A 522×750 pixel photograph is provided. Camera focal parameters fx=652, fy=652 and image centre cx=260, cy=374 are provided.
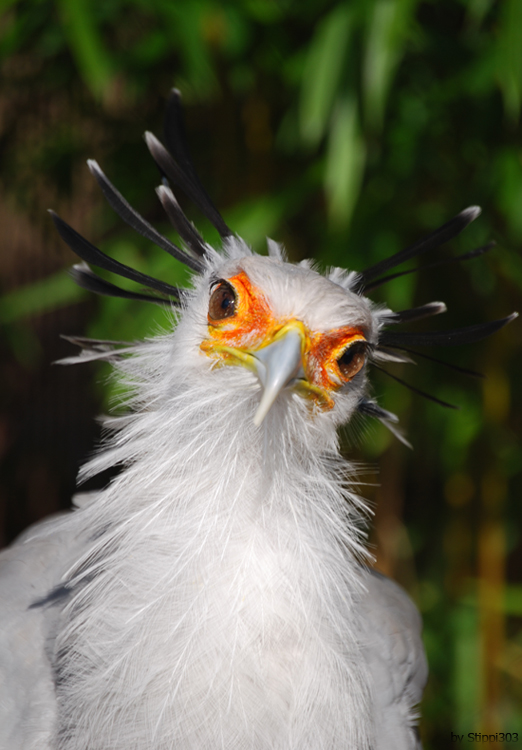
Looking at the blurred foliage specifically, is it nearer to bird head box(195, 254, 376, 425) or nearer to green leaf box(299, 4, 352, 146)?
green leaf box(299, 4, 352, 146)

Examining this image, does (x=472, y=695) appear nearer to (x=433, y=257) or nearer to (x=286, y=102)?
(x=433, y=257)

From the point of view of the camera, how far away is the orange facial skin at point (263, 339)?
3.09 ft

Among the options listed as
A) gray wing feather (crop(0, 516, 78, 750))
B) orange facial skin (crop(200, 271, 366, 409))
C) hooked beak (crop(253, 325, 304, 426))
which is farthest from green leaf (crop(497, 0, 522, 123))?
gray wing feather (crop(0, 516, 78, 750))

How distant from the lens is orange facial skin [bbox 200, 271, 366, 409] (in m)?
0.94

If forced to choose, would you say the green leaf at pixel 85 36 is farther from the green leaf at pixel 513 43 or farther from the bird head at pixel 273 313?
the green leaf at pixel 513 43

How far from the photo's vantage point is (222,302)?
1.00 metres

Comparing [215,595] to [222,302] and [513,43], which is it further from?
[513,43]

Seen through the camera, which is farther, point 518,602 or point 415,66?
Answer: point 518,602

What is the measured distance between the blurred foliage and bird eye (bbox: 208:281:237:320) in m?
0.86

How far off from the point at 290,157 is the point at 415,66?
0.53 metres

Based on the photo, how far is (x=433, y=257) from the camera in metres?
2.25

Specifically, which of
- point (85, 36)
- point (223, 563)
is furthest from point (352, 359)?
point (85, 36)

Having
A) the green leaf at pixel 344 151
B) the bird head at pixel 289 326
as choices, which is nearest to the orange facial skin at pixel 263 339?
the bird head at pixel 289 326

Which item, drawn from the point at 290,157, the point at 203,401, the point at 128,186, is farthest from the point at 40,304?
the point at 203,401
